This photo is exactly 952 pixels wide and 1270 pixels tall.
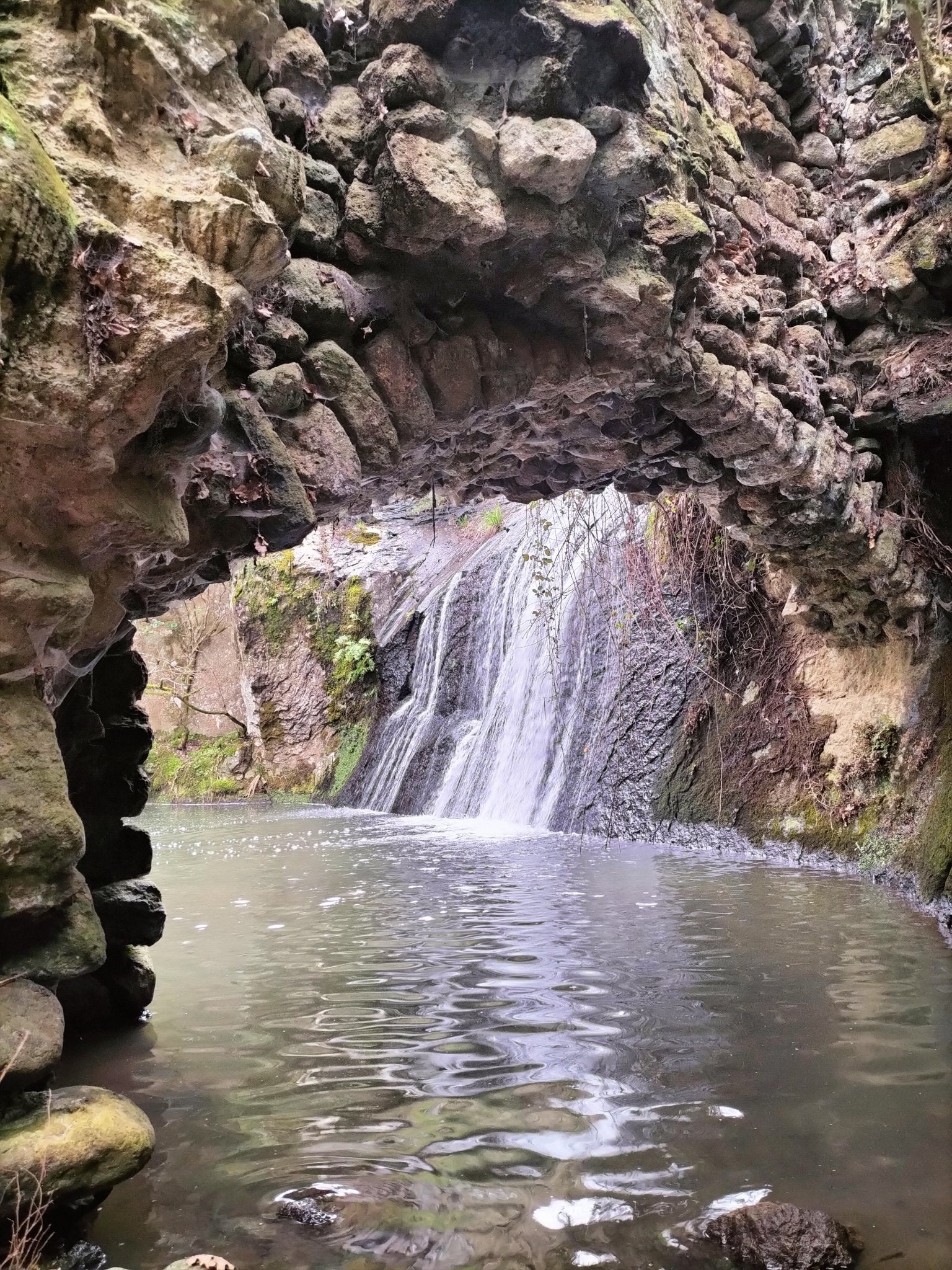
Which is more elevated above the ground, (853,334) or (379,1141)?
(853,334)

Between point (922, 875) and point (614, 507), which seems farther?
point (614, 507)

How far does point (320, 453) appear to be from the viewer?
109 inches

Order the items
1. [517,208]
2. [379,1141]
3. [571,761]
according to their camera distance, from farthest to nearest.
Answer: [571,761] < [517,208] < [379,1141]

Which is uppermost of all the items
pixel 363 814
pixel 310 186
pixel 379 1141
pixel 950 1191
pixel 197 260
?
pixel 310 186

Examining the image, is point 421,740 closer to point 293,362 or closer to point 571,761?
point 571,761

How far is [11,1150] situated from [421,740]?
389 inches

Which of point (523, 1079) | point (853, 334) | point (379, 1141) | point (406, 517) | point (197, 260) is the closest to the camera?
point (197, 260)

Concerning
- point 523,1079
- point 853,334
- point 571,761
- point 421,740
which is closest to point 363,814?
point 421,740

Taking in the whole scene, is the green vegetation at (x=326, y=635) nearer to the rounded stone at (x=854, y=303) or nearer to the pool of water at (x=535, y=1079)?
the pool of water at (x=535, y=1079)

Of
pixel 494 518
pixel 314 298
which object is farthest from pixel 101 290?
pixel 494 518

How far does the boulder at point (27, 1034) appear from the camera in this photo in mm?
1565

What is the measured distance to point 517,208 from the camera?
286 cm

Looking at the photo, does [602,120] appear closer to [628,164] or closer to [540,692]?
[628,164]

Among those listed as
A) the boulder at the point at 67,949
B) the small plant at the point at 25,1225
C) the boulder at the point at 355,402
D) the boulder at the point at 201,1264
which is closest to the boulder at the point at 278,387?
the boulder at the point at 355,402
